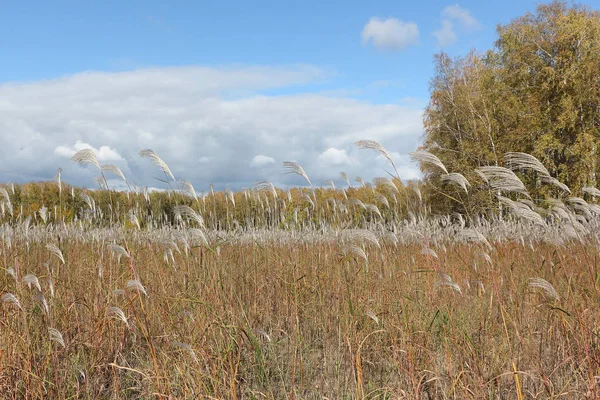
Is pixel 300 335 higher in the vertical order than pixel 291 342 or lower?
lower

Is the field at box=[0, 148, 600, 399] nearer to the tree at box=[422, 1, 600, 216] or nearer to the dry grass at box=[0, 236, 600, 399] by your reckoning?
the dry grass at box=[0, 236, 600, 399]

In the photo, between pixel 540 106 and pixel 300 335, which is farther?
pixel 540 106

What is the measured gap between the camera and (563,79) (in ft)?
62.1

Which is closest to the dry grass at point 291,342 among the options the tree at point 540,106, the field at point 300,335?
the field at point 300,335

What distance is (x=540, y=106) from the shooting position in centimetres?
1991

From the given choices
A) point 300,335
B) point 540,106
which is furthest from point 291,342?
point 540,106

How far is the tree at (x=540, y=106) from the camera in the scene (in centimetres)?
1844

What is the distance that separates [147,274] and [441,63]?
2436 centimetres

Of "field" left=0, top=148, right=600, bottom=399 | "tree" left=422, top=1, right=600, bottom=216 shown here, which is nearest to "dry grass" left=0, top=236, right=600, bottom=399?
"field" left=0, top=148, right=600, bottom=399

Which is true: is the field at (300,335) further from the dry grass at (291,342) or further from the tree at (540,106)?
the tree at (540,106)

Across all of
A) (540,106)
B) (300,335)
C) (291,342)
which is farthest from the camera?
(540,106)

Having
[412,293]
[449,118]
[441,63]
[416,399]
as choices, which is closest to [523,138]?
[449,118]

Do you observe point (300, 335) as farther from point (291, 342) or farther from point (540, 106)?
point (540, 106)

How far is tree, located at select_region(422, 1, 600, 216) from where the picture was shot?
60.5ft
